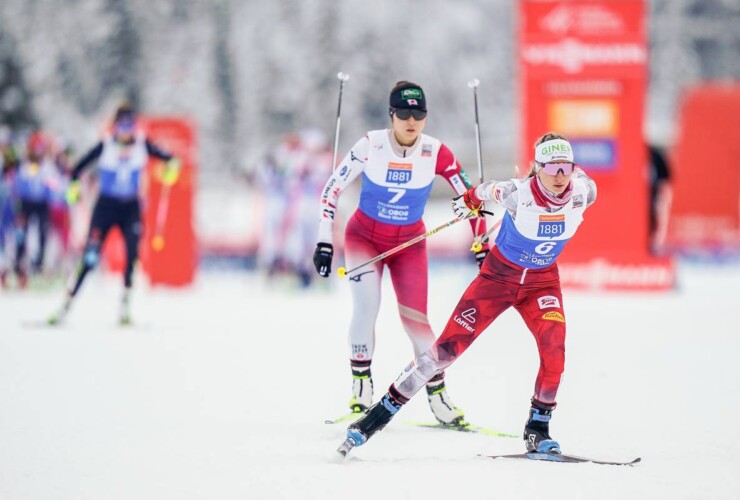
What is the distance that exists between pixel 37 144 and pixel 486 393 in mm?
12259

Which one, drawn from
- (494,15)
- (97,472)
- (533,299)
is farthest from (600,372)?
(494,15)

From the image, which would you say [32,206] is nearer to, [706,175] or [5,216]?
[5,216]

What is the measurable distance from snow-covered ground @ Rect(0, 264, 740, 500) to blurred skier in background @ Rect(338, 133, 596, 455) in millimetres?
284

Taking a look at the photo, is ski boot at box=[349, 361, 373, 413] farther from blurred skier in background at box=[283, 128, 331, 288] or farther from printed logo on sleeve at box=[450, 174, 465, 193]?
blurred skier in background at box=[283, 128, 331, 288]

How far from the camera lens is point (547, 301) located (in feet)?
18.2

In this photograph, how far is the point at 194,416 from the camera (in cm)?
657

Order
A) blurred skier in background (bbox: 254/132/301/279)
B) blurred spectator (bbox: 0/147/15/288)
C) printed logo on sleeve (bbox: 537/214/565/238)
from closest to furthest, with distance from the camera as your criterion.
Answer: printed logo on sleeve (bbox: 537/214/565/238), blurred spectator (bbox: 0/147/15/288), blurred skier in background (bbox: 254/132/301/279)

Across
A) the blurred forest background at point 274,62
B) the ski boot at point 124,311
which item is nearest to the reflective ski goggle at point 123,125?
the ski boot at point 124,311

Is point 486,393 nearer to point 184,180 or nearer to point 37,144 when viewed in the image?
point 184,180

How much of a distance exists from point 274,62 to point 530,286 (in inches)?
1512

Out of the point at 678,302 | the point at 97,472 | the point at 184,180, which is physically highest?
the point at 184,180

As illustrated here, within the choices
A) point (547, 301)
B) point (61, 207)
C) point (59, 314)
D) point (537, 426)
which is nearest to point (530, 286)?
→ point (547, 301)

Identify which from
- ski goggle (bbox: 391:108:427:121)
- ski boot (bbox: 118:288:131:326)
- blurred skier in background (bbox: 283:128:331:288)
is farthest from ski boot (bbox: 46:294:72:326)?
blurred skier in background (bbox: 283:128:331:288)

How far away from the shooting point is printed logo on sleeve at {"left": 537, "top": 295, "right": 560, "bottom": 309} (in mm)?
5551
